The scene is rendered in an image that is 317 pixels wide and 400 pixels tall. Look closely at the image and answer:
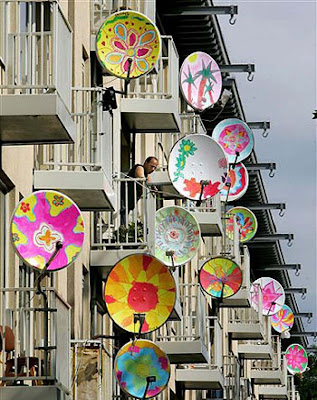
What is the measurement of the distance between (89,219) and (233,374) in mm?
23653

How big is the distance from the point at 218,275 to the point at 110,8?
1019 centimetres

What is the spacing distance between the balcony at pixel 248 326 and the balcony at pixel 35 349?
3082cm

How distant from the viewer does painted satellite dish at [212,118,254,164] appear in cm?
3912

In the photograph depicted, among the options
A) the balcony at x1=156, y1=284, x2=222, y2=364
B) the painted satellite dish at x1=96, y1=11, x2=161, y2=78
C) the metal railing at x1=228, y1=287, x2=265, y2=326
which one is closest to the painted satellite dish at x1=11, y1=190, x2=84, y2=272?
the painted satellite dish at x1=96, y1=11, x2=161, y2=78

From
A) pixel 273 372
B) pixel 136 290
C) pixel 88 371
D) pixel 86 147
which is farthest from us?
pixel 273 372

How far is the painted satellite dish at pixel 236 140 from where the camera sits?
39125 millimetres

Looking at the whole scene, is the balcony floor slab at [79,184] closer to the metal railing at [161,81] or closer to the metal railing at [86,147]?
the metal railing at [86,147]

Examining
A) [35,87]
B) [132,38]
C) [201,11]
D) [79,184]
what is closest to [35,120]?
[35,87]

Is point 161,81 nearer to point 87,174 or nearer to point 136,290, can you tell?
point 136,290

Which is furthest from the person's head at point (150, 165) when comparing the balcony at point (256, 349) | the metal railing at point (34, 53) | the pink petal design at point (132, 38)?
the balcony at point (256, 349)

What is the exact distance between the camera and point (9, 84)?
2148cm

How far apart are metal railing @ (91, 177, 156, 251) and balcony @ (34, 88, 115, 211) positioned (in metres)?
2.18

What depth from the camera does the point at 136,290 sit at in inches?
1079

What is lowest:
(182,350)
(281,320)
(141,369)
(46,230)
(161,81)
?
(141,369)
